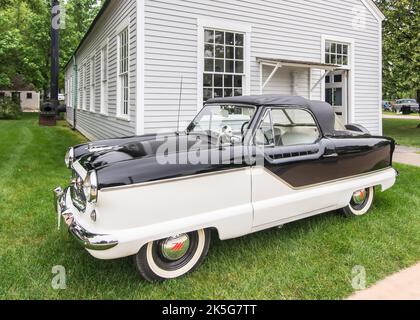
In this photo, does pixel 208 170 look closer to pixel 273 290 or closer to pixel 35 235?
pixel 273 290

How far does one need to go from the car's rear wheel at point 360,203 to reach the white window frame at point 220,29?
14.6ft

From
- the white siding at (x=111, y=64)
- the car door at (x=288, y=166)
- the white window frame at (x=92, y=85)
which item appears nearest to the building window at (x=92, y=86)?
the white window frame at (x=92, y=85)

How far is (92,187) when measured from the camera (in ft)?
9.41

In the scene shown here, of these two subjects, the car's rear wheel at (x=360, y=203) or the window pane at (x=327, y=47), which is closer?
the car's rear wheel at (x=360, y=203)

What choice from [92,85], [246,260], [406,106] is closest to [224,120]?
[246,260]

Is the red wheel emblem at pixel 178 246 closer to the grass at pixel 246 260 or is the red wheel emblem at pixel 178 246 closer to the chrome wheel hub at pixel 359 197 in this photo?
the grass at pixel 246 260

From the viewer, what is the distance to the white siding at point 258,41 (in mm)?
7871

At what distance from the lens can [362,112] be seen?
11.3m

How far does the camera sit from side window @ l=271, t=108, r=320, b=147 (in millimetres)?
4113

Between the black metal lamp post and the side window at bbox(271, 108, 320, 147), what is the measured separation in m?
15.5

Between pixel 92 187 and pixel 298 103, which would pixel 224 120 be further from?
pixel 92 187

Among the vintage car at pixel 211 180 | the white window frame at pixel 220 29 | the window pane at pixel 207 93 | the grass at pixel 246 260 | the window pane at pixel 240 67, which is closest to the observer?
the vintage car at pixel 211 180

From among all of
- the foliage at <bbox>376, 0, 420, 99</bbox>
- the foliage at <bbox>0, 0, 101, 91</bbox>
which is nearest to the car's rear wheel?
the foliage at <bbox>376, 0, 420, 99</bbox>

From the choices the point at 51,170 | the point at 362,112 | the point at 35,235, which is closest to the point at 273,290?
the point at 35,235
